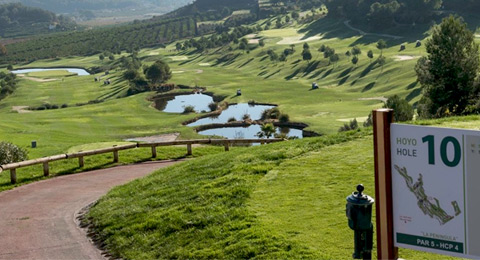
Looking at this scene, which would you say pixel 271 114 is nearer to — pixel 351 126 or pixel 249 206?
pixel 351 126

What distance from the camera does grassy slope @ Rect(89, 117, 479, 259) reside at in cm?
1294

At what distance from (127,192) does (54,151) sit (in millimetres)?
14910

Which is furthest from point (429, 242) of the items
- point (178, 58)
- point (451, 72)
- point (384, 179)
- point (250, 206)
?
point (178, 58)

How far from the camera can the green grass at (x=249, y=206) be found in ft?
42.3

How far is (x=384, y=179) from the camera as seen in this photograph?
9.33 meters

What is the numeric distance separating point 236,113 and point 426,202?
73732 mm

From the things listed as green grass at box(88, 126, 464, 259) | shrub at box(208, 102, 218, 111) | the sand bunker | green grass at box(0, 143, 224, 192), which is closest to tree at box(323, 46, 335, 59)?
shrub at box(208, 102, 218, 111)

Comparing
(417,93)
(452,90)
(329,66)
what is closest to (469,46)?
(452,90)

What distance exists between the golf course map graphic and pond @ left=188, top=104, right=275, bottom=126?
A: 64.8 meters

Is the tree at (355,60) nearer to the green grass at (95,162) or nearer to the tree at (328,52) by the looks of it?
the tree at (328,52)

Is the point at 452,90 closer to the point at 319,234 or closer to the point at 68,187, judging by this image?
the point at 68,187

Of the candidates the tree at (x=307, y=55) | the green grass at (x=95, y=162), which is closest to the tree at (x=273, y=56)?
the tree at (x=307, y=55)

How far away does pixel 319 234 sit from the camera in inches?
504

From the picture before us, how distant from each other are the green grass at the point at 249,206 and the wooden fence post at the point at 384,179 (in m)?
2.18
